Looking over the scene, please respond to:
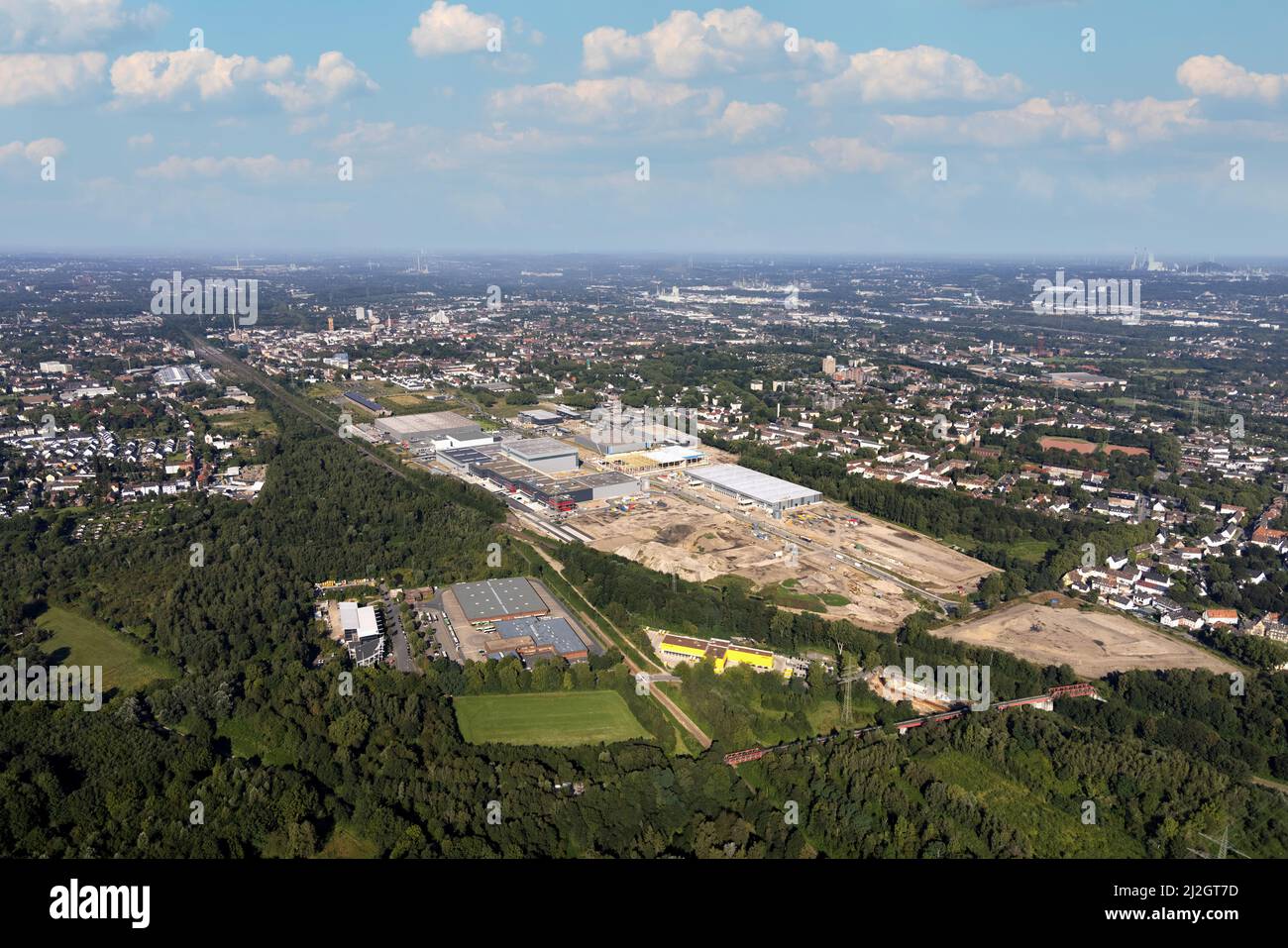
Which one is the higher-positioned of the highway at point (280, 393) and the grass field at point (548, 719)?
the highway at point (280, 393)

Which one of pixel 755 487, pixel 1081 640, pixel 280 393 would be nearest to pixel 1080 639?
pixel 1081 640

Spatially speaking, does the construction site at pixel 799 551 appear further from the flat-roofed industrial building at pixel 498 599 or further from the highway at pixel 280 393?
the highway at pixel 280 393

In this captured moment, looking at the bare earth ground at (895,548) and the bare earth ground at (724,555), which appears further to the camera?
the bare earth ground at (895,548)

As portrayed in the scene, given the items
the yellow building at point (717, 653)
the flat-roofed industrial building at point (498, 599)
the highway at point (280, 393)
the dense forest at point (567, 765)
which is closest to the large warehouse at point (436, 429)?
the highway at point (280, 393)

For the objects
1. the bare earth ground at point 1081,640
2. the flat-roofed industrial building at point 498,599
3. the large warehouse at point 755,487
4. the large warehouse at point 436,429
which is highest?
the large warehouse at point 436,429

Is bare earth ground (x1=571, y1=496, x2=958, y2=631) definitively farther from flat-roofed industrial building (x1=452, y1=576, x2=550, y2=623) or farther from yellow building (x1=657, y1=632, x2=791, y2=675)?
flat-roofed industrial building (x1=452, y1=576, x2=550, y2=623)

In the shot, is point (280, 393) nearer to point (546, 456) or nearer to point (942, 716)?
point (546, 456)

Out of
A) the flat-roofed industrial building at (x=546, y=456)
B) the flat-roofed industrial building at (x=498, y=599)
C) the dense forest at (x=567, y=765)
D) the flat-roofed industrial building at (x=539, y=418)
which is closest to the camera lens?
the dense forest at (x=567, y=765)

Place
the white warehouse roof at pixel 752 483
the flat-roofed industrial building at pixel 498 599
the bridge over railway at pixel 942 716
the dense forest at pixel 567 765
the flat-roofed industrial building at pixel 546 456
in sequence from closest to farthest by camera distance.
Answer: the dense forest at pixel 567 765 < the bridge over railway at pixel 942 716 < the flat-roofed industrial building at pixel 498 599 < the white warehouse roof at pixel 752 483 < the flat-roofed industrial building at pixel 546 456
